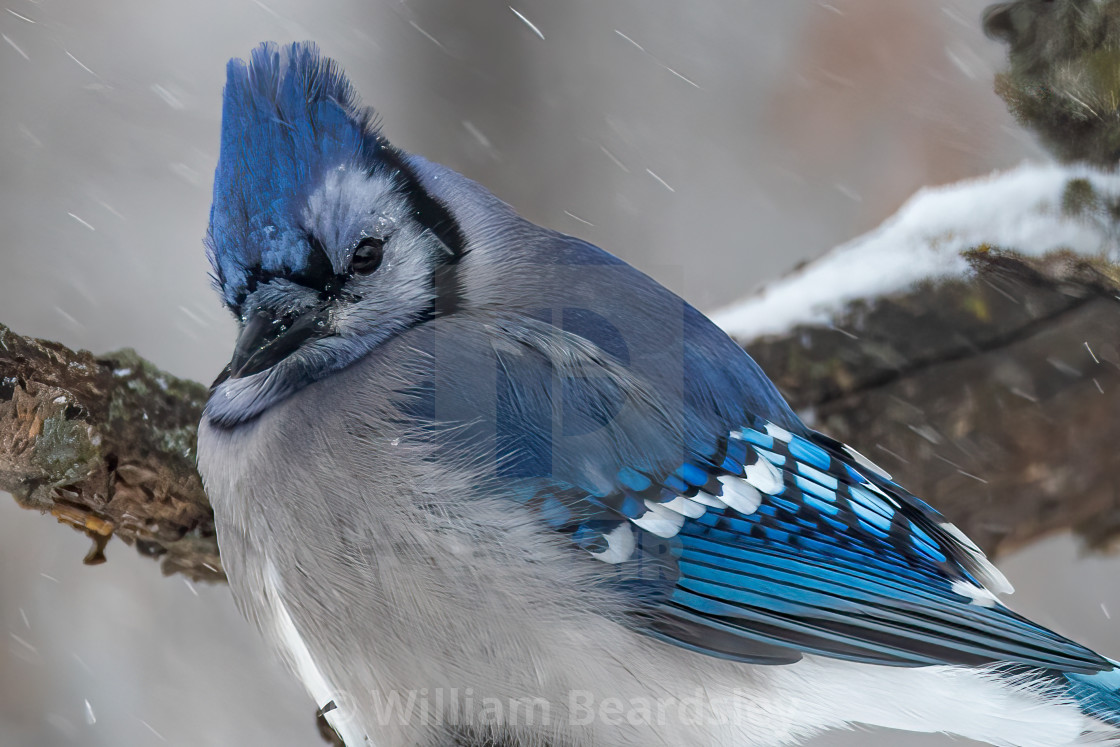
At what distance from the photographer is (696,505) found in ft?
3.56

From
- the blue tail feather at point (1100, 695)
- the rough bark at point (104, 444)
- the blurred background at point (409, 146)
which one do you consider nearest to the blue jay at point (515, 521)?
the blue tail feather at point (1100, 695)

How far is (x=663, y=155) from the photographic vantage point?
2.35 meters

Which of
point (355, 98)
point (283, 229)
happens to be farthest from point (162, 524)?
point (355, 98)

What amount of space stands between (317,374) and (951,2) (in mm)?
1814

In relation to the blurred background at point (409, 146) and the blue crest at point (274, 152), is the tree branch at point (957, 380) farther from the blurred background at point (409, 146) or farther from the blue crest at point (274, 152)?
the blurred background at point (409, 146)

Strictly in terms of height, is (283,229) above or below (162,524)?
above

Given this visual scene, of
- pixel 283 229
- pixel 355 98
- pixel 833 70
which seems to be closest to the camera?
pixel 283 229

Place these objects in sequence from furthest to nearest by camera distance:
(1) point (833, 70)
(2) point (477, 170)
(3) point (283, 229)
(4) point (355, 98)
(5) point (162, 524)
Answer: (1) point (833, 70), (2) point (477, 170), (5) point (162, 524), (4) point (355, 98), (3) point (283, 229)

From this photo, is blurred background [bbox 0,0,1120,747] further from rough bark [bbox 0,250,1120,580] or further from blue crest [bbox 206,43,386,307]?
blue crest [bbox 206,43,386,307]

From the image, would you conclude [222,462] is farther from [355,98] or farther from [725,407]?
[725,407]

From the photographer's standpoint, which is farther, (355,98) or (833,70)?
(833,70)

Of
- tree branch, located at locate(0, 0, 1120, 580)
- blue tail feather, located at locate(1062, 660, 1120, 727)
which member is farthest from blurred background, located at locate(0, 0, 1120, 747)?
blue tail feather, located at locate(1062, 660, 1120, 727)

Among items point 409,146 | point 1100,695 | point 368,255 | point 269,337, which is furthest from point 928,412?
point 409,146

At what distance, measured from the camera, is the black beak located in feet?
3.43
